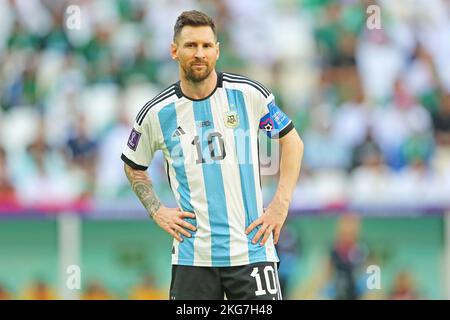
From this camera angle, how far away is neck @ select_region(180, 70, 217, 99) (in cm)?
601

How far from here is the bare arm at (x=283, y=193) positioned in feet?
19.5

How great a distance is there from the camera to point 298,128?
11.5 m

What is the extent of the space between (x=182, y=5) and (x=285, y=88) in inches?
66.5

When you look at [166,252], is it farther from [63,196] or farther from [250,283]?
[250,283]

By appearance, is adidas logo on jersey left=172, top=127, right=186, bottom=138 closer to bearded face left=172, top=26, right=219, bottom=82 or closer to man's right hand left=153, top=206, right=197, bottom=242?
bearded face left=172, top=26, right=219, bottom=82

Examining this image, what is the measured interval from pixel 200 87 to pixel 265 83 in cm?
590

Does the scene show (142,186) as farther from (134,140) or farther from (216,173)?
(216,173)

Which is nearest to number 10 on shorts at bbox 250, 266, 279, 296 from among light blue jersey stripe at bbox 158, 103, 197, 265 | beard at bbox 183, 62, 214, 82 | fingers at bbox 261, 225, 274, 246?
fingers at bbox 261, 225, 274, 246

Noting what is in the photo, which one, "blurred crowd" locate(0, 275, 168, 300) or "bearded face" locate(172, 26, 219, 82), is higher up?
"bearded face" locate(172, 26, 219, 82)

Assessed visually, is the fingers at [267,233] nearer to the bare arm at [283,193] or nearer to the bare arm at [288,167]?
the bare arm at [283,193]

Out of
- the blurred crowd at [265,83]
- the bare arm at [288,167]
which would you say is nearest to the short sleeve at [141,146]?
the bare arm at [288,167]

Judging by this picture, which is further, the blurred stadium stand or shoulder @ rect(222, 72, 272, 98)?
the blurred stadium stand

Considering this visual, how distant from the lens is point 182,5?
40.4ft

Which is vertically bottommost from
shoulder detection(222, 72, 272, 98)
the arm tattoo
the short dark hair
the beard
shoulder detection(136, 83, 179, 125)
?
the arm tattoo
